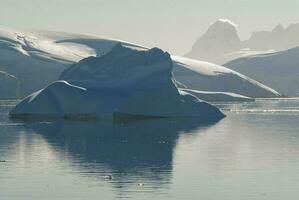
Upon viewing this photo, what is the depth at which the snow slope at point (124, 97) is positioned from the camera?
97.1 metres

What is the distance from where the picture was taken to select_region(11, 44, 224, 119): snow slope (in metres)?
97.1

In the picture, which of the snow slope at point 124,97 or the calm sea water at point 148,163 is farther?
the snow slope at point 124,97

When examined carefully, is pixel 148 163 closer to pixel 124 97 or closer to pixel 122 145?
pixel 122 145

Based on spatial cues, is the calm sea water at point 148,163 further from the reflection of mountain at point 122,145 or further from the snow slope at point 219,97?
the snow slope at point 219,97

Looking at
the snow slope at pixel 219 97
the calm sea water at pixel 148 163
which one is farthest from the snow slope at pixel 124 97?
the snow slope at pixel 219 97

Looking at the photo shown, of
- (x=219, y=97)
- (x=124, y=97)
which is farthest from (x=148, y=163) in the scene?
(x=219, y=97)

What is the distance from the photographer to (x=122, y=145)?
209 feet

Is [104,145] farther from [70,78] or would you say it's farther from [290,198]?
[70,78]

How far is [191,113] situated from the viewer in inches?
4003

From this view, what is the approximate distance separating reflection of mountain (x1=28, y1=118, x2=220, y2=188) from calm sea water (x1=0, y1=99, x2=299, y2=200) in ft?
0.19

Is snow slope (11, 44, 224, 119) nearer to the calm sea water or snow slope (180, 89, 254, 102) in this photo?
the calm sea water

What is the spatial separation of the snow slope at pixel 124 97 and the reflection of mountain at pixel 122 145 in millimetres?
2464

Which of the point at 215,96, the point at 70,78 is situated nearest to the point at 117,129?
the point at 70,78

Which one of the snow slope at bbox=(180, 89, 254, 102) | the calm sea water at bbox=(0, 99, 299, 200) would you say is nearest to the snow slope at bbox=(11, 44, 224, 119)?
the calm sea water at bbox=(0, 99, 299, 200)
